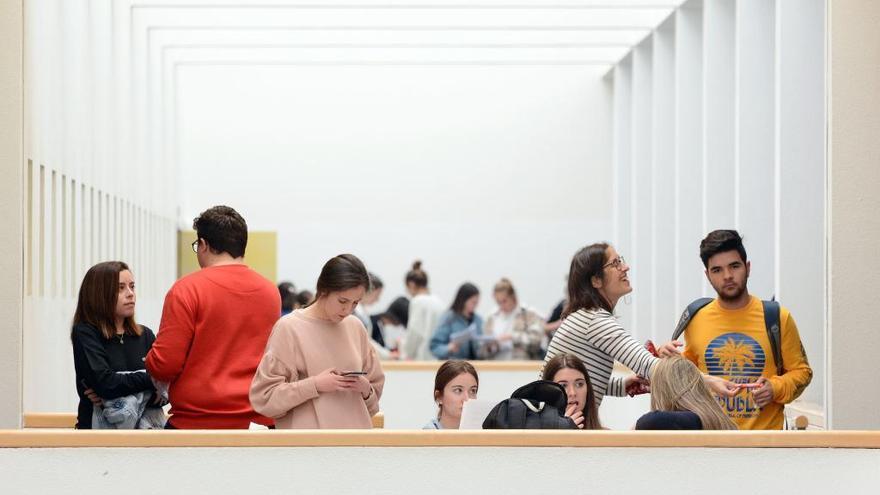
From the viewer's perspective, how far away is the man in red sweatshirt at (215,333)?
616 cm

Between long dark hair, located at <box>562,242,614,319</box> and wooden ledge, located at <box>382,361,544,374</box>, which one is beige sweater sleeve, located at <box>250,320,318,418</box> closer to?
long dark hair, located at <box>562,242,614,319</box>

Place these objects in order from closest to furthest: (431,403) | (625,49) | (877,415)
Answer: (877,415)
(431,403)
(625,49)

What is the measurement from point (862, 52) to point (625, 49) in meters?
10.7

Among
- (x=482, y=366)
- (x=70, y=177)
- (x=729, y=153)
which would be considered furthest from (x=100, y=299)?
(x=729, y=153)

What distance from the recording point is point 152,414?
672 centimetres

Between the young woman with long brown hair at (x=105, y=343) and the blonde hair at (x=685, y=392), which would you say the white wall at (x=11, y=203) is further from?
the blonde hair at (x=685, y=392)

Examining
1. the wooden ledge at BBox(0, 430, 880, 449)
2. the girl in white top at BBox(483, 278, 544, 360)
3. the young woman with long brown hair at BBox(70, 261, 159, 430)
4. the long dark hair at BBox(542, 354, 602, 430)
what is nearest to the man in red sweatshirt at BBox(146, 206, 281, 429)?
the young woman with long brown hair at BBox(70, 261, 159, 430)

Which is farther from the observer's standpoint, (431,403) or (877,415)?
(431,403)

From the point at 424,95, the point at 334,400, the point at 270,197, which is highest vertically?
the point at 424,95

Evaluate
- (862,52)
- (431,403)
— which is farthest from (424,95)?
(862,52)

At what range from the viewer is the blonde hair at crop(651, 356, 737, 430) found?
5.84m
